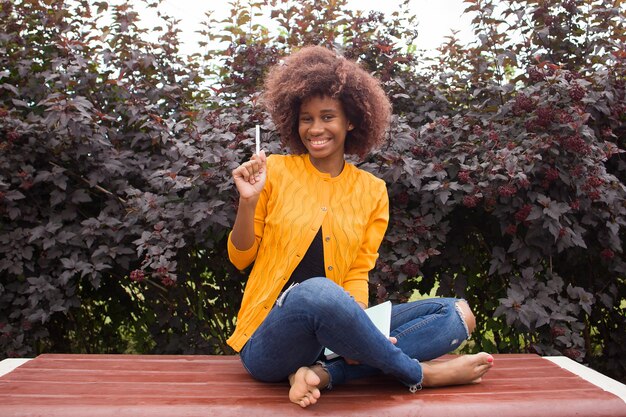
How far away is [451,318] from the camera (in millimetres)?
2422

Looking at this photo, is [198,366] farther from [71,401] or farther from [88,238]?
[88,238]

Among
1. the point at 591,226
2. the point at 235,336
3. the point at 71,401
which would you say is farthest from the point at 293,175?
the point at 591,226

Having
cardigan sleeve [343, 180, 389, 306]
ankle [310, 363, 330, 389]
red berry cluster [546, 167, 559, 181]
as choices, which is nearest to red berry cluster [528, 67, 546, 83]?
red berry cluster [546, 167, 559, 181]

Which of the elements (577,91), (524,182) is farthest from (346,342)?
(577,91)

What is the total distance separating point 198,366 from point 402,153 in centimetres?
130

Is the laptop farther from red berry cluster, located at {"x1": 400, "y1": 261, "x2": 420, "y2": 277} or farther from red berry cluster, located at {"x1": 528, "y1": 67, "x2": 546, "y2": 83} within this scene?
red berry cluster, located at {"x1": 528, "y1": 67, "x2": 546, "y2": 83}

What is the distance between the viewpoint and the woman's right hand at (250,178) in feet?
7.20

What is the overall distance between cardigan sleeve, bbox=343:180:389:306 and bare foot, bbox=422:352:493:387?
1.12ft

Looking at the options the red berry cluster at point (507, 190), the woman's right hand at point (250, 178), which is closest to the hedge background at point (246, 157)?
the red berry cluster at point (507, 190)

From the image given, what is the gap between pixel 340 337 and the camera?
2.04 m

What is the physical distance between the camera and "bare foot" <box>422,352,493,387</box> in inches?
90.7

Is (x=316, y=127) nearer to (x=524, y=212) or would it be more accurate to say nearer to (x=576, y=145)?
(x=524, y=212)

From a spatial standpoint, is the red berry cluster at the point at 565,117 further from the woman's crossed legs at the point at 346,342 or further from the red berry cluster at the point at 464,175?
the woman's crossed legs at the point at 346,342

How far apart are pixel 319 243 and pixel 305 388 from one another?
21.1 inches
